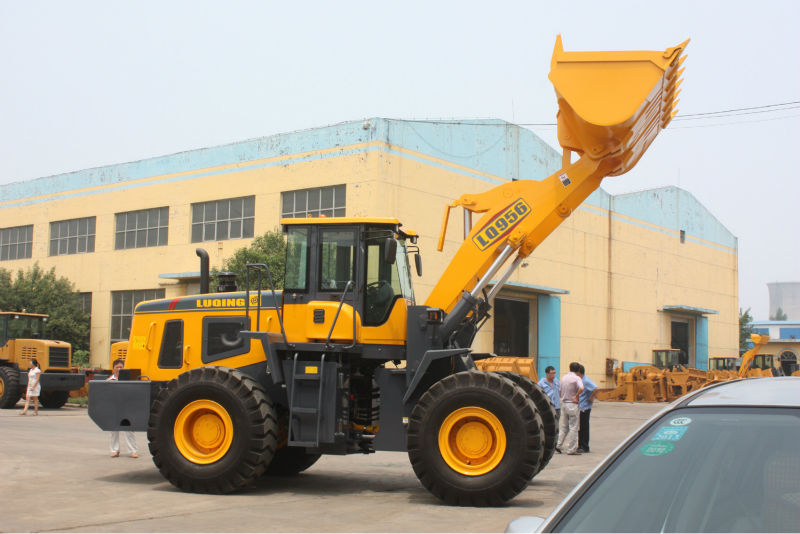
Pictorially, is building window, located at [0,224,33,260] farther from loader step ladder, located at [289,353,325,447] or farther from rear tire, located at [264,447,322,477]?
loader step ladder, located at [289,353,325,447]

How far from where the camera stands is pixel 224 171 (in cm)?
3419

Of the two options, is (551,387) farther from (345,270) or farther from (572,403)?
(345,270)

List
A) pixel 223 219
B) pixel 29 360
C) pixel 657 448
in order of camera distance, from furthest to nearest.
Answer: pixel 223 219, pixel 29 360, pixel 657 448

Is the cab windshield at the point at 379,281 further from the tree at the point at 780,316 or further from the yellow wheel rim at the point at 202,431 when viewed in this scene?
the tree at the point at 780,316

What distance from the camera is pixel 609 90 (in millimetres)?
10422

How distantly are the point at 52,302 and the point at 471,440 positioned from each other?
107ft

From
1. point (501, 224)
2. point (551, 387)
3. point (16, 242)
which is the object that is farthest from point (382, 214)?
point (16, 242)

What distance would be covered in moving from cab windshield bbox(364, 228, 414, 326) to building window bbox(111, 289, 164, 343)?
27527 millimetres

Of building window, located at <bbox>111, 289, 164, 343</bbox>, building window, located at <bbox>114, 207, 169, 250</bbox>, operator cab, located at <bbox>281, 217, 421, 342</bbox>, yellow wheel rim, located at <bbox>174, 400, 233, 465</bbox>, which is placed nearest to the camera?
yellow wheel rim, located at <bbox>174, 400, 233, 465</bbox>

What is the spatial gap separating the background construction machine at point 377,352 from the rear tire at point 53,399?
17.4 m

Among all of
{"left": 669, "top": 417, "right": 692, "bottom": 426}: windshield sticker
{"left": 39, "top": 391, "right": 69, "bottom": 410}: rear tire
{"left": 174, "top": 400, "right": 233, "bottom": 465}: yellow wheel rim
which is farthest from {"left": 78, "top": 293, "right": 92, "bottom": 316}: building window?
{"left": 669, "top": 417, "right": 692, "bottom": 426}: windshield sticker

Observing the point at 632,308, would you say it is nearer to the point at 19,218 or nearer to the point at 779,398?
the point at 19,218

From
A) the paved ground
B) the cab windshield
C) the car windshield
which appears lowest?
the paved ground

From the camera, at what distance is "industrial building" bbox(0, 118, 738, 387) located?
101ft
